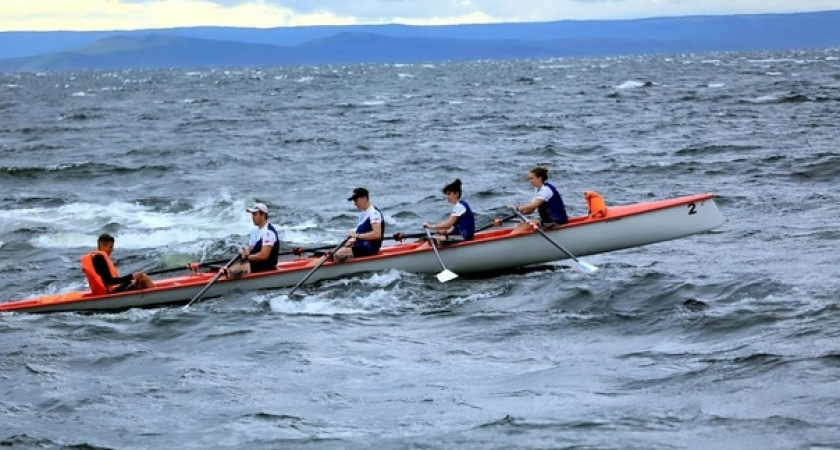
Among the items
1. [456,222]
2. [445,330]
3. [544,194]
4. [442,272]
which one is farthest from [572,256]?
[445,330]

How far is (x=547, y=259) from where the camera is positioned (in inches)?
645

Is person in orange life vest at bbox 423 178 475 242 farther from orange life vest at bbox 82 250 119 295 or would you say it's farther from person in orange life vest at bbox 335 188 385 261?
orange life vest at bbox 82 250 119 295

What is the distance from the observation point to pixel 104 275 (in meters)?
14.9

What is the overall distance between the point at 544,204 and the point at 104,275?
6021 millimetres

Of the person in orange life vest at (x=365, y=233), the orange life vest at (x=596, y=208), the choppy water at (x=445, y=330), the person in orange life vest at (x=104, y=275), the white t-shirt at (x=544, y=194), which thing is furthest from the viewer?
the orange life vest at (x=596, y=208)

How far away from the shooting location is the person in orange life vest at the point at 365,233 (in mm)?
15641

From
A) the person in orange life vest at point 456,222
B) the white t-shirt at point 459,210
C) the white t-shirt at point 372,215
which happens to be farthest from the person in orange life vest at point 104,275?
→ the white t-shirt at point 459,210

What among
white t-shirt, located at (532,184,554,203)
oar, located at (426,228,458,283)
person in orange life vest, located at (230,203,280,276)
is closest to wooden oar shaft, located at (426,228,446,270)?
oar, located at (426,228,458,283)

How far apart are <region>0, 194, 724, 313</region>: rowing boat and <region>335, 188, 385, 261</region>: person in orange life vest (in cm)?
18

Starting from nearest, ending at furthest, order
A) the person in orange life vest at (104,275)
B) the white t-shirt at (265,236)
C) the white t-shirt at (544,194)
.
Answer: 1. the person in orange life vest at (104,275)
2. the white t-shirt at (265,236)
3. the white t-shirt at (544,194)

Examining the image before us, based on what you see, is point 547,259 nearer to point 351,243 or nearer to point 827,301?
point 351,243

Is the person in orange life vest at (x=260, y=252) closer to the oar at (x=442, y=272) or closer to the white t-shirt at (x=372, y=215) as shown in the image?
the white t-shirt at (x=372, y=215)

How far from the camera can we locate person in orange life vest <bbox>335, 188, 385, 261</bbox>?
51.3 feet

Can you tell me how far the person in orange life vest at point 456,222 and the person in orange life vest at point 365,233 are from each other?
67 cm
